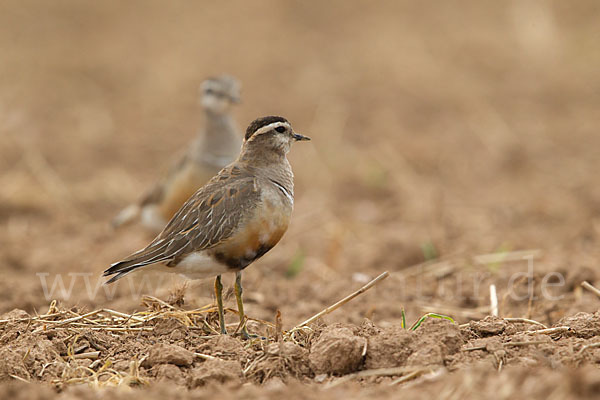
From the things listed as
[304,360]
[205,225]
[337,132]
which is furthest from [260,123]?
[337,132]

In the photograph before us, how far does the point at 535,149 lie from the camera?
11.5 meters

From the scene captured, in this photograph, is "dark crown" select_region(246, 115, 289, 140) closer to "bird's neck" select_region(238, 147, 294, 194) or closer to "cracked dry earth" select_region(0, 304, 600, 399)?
"bird's neck" select_region(238, 147, 294, 194)

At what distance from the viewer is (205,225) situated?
500 centimetres

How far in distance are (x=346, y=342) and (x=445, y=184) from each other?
257 inches

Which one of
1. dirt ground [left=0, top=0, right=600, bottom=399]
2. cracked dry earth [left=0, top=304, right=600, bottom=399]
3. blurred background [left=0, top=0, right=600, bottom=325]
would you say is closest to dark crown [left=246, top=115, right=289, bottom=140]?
dirt ground [left=0, top=0, right=600, bottom=399]

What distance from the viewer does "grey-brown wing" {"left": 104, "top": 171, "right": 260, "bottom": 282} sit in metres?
4.94

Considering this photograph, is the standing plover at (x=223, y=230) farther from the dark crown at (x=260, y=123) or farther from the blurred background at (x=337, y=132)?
the blurred background at (x=337, y=132)

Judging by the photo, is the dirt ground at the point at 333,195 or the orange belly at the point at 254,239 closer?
the dirt ground at the point at 333,195

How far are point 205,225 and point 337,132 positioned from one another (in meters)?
7.82

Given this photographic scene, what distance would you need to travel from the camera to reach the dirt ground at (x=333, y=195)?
437 centimetres

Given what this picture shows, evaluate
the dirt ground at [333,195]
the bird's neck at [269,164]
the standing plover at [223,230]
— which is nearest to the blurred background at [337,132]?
the dirt ground at [333,195]

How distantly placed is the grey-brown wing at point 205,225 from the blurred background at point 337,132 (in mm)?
1070

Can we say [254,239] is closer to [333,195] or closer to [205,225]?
[205,225]

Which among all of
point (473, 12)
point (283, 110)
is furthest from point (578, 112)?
point (473, 12)
